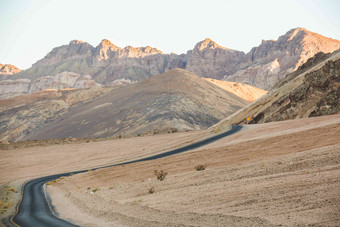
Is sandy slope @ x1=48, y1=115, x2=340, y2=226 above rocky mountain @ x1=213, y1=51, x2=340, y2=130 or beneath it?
beneath

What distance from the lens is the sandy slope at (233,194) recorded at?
Answer: 43.2ft

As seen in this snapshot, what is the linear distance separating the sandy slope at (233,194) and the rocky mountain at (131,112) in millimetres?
61601

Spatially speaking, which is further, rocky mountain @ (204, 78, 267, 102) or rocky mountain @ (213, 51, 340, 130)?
rocky mountain @ (204, 78, 267, 102)

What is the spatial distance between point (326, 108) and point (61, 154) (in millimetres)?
46003

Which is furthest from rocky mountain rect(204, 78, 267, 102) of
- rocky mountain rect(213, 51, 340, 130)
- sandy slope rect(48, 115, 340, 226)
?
sandy slope rect(48, 115, 340, 226)

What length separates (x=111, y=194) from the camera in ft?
78.2

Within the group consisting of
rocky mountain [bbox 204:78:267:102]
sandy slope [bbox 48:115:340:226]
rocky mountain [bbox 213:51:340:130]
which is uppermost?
rocky mountain [bbox 204:78:267:102]

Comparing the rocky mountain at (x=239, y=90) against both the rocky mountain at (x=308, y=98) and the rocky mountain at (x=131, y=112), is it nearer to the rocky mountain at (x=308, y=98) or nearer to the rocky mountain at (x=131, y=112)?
the rocky mountain at (x=131, y=112)

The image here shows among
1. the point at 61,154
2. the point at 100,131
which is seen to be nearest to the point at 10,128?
the point at 100,131

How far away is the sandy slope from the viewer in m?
13.2

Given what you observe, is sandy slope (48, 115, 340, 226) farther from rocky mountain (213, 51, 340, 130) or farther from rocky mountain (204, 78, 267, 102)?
rocky mountain (204, 78, 267, 102)

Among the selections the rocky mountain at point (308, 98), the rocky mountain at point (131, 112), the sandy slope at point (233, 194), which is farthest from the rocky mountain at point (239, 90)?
the sandy slope at point (233, 194)

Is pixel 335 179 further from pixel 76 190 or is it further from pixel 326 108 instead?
pixel 326 108

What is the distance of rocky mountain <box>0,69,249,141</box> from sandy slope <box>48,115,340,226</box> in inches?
2425
